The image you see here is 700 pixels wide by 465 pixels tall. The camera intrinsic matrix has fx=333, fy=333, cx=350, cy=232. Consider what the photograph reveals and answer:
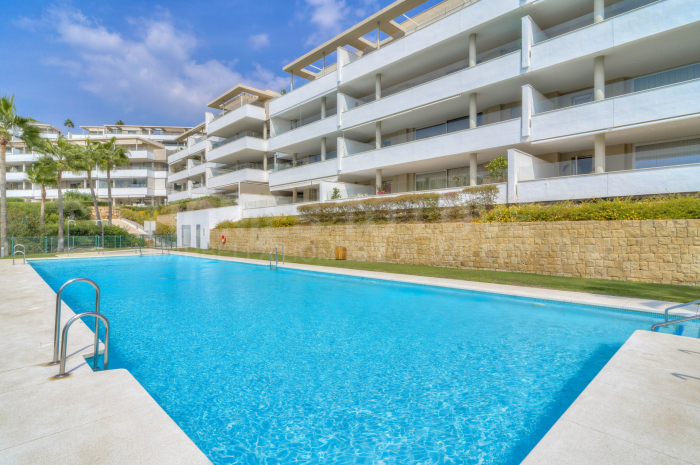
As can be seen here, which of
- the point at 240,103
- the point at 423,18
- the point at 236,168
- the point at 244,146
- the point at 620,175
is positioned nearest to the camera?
the point at 620,175

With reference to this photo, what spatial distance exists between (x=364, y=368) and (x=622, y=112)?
1603cm

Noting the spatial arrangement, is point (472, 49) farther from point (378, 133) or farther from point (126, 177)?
point (126, 177)

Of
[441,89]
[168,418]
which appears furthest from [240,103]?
[168,418]

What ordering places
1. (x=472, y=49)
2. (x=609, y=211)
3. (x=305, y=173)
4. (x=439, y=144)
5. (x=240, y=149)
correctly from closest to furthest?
(x=609, y=211) → (x=472, y=49) → (x=439, y=144) → (x=305, y=173) → (x=240, y=149)

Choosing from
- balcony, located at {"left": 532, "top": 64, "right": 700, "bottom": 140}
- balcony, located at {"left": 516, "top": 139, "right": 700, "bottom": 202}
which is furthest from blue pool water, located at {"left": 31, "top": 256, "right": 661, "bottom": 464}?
balcony, located at {"left": 532, "top": 64, "right": 700, "bottom": 140}

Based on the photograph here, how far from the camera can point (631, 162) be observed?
555 inches

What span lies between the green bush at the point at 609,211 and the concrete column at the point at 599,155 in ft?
5.87

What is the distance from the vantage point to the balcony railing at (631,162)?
42.6 ft

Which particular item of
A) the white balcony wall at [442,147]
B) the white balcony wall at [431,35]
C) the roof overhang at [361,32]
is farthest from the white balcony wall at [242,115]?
the white balcony wall at [442,147]

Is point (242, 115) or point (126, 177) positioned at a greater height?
point (242, 115)

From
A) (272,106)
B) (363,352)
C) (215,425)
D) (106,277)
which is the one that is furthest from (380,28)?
(215,425)

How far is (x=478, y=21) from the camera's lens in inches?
712

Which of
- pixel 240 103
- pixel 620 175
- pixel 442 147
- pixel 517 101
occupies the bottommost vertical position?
pixel 620 175

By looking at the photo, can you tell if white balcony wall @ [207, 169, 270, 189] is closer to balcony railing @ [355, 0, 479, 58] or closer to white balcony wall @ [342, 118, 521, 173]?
white balcony wall @ [342, 118, 521, 173]
